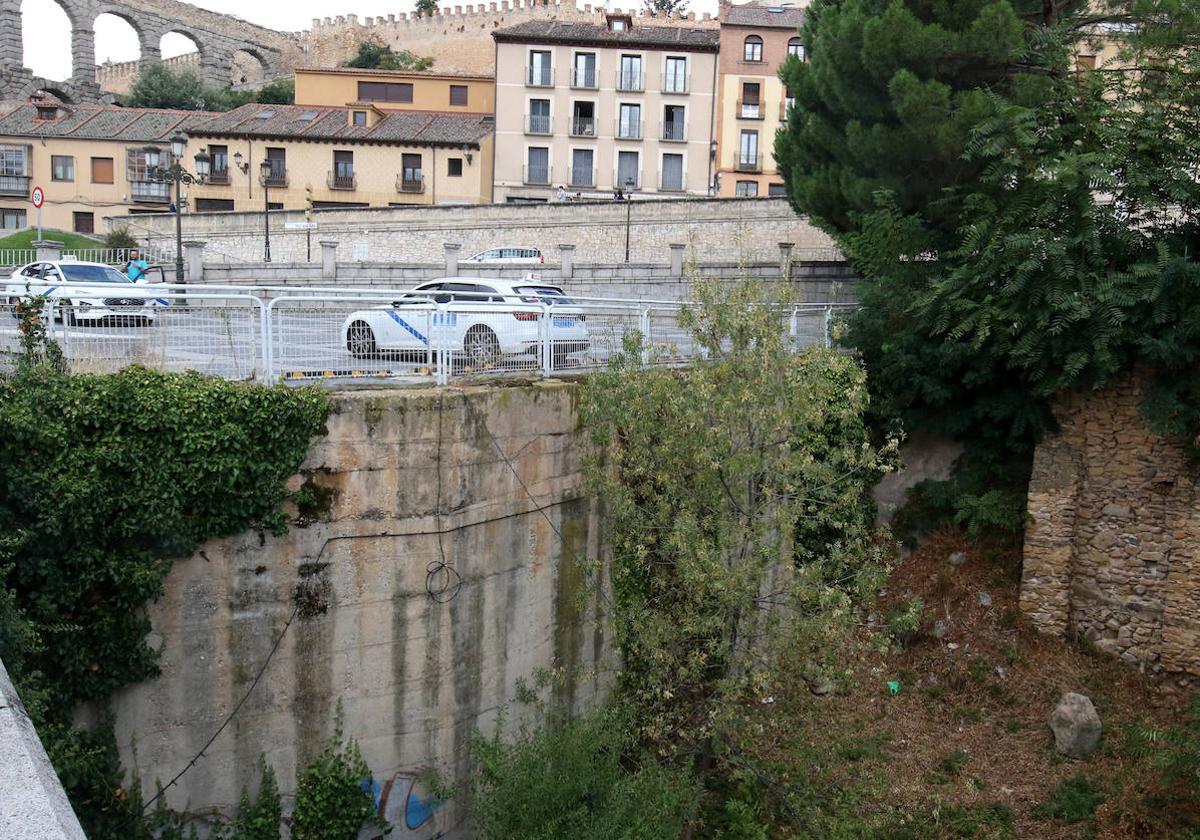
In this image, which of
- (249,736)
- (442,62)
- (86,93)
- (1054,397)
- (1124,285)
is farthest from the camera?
(442,62)

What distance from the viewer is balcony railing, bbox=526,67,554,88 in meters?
42.7

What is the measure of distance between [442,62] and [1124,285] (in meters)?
60.7

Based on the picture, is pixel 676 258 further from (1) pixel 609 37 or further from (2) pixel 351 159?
(2) pixel 351 159

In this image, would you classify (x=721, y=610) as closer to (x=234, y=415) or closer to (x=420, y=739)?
(x=420, y=739)

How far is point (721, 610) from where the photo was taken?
29.2 feet

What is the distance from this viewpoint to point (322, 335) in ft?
30.8

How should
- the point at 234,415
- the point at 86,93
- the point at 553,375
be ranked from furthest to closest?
the point at 86,93 → the point at 553,375 → the point at 234,415

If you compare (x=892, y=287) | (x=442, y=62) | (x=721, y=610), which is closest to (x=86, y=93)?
(x=442, y=62)

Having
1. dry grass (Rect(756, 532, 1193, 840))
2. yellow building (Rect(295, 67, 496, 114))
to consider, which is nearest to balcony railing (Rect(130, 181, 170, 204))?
yellow building (Rect(295, 67, 496, 114))

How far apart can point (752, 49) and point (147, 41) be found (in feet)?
138

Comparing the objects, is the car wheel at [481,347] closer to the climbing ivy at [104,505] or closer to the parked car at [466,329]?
the parked car at [466,329]

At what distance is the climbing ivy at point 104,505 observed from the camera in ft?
24.0

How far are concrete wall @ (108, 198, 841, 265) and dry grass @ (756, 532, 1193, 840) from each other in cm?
2050

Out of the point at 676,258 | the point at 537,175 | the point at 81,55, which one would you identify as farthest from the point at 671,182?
the point at 81,55
